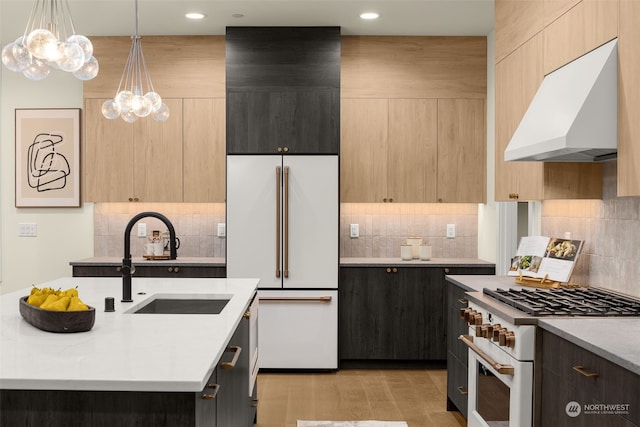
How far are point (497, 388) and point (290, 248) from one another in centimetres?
240

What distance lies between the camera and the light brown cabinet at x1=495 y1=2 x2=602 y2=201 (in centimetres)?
333

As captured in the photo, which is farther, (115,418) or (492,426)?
(492,426)

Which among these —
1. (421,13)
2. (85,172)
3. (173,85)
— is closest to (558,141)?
(421,13)

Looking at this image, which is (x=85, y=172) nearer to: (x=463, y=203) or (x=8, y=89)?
(x=8, y=89)

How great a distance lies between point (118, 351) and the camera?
1.92 meters

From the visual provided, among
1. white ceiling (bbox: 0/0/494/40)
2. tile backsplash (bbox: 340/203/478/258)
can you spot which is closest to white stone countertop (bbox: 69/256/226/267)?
tile backsplash (bbox: 340/203/478/258)

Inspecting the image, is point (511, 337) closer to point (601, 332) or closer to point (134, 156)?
point (601, 332)

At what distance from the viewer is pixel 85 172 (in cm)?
544

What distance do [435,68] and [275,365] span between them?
2.77 m

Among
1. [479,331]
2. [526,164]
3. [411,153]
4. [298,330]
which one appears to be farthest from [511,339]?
[411,153]

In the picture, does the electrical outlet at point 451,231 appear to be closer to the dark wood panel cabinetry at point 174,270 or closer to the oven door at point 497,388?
the dark wood panel cabinetry at point 174,270

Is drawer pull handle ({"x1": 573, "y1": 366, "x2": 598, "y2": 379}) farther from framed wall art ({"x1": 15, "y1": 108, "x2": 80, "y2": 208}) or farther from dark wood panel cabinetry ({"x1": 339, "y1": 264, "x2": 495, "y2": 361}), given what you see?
framed wall art ({"x1": 15, "y1": 108, "x2": 80, "y2": 208})

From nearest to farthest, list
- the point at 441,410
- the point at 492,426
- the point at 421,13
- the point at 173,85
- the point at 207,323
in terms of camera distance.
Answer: the point at 207,323 → the point at 492,426 → the point at 441,410 → the point at 421,13 → the point at 173,85

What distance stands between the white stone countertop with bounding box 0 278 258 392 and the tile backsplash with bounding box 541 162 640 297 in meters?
1.84
